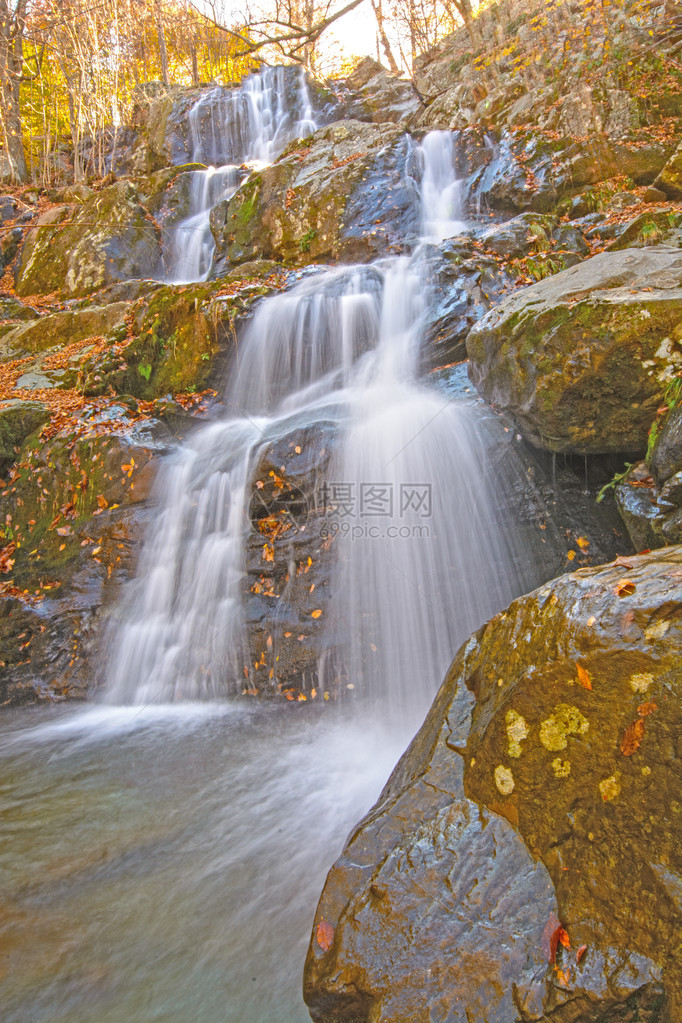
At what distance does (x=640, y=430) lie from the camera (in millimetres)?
3977

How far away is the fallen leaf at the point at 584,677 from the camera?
1738 millimetres

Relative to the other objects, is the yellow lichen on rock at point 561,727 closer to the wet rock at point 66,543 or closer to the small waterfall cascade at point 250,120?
the wet rock at point 66,543

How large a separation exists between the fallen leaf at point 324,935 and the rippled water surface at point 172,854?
44cm

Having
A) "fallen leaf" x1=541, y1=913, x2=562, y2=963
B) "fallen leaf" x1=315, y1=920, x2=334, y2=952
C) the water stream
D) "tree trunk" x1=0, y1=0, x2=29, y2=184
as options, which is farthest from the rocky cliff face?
"fallen leaf" x1=315, y1=920, x2=334, y2=952

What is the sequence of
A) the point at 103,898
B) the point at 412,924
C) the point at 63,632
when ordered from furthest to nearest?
the point at 63,632 < the point at 103,898 < the point at 412,924

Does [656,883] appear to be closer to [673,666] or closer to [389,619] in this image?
[673,666]

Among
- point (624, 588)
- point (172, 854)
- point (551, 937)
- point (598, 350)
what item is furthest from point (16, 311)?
point (551, 937)

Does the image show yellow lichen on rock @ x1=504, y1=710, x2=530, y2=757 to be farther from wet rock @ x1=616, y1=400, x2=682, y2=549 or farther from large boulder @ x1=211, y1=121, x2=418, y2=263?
large boulder @ x1=211, y1=121, x2=418, y2=263

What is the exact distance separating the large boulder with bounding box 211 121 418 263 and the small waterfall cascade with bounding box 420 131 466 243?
0.95ft

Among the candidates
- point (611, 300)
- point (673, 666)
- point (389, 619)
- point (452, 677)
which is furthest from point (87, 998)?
point (611, 300)

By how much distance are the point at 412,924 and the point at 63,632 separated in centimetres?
486

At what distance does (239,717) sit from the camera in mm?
4578

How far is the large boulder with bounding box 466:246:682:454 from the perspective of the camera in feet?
12.4

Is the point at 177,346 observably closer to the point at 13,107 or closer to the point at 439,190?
the point at 439,190
